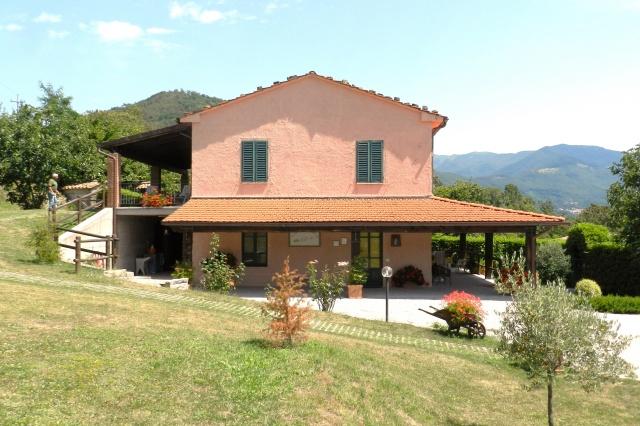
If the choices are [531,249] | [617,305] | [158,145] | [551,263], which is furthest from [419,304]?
[158,145]

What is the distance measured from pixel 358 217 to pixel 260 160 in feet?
16.3

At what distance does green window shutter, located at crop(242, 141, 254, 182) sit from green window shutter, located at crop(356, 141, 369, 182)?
424cm

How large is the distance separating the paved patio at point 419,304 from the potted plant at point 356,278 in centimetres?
36

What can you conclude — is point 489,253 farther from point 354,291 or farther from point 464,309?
point 464,309

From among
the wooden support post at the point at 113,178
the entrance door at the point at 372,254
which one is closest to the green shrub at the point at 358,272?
the entrance door at the point at 372,254

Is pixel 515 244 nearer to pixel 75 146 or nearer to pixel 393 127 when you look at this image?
pixel 393 127

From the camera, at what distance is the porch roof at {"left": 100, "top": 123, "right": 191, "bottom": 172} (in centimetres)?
2048

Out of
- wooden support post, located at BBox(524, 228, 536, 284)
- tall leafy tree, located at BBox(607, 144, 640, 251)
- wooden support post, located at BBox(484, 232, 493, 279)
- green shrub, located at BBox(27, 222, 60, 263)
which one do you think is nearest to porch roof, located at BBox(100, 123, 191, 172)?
green shrub, located at BBox(27, 222, 60, 263)

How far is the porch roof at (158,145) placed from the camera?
67.2 ft

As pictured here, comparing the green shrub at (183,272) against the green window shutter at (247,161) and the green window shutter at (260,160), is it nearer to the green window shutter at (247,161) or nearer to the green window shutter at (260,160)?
the green window shutter at (247,161)

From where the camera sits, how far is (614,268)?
22062mm

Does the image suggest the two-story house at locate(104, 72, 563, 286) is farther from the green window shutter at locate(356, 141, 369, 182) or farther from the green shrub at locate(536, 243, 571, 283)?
the green shrub at locate(536, 243, 571, 283)

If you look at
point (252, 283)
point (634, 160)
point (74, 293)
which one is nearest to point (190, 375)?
point (74, 293)

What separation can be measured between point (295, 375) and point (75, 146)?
109 feet
